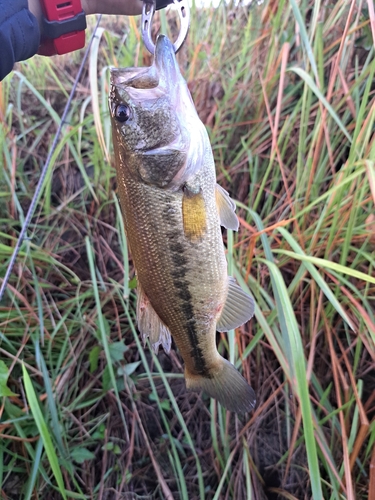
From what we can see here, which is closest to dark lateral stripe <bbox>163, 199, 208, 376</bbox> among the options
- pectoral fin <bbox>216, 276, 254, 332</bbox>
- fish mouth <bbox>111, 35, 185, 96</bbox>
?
pectoral fin <bbox>216, 276, 254, 332</bbox>

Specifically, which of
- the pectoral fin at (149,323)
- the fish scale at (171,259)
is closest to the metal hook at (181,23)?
the fish scale at (171,259)

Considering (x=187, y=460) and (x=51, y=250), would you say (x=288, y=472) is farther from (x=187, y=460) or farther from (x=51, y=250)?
(x=51, y=250)

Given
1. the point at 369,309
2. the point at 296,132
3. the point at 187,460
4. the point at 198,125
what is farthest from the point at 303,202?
the point at 187,460

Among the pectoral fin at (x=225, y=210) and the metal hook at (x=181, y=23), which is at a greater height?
the metal hook at (x=181, y=23)

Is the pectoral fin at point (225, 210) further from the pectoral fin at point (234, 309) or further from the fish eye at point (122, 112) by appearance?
the fish eye at point (122, 112)

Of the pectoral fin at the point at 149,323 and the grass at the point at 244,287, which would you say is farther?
the grass at the point at 244,287

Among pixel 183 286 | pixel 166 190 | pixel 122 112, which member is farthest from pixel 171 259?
pixel 122 112

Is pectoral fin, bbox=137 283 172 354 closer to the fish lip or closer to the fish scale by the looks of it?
the fish scale
